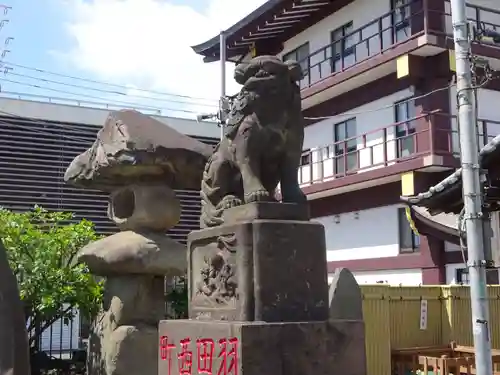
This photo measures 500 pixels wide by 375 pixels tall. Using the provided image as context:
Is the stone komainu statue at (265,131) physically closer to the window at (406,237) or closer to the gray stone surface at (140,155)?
the gray stone surface at (140,155)

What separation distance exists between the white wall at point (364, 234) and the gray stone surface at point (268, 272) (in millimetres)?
12560

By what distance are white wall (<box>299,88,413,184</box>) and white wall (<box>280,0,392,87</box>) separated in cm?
144

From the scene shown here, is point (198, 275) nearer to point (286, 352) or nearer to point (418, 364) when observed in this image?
point (286, 352)

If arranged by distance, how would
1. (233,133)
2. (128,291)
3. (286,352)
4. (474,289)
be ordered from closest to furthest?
(286,352)
(233,133)
(474,289)
(128,291)

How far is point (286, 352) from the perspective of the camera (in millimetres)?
4781

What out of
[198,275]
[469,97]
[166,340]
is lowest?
[166,340]

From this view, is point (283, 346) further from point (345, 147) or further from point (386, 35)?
point (386, 35)

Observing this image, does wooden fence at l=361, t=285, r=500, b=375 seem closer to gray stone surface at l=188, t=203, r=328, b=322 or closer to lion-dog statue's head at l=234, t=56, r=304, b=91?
gray stone surface at l=188, t=203, r=328, b=322

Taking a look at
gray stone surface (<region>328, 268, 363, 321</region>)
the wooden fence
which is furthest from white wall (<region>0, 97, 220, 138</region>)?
gray stone surface (<region>328, 268, 363, 321</region>)

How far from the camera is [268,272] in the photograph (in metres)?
4.84

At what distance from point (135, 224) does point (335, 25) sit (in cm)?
1252

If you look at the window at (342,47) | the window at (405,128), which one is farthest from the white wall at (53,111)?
the window at (405,128)

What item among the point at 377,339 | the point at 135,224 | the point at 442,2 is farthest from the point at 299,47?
the point at 135,224

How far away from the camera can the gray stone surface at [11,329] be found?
115 inches
